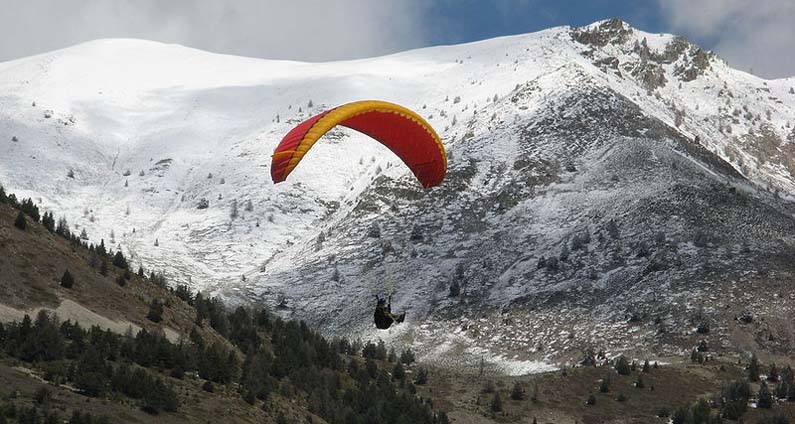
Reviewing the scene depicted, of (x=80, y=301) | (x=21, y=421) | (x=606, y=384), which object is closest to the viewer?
(x=21, y=421)

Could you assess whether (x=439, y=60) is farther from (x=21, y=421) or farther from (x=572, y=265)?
(x=21, y=421)

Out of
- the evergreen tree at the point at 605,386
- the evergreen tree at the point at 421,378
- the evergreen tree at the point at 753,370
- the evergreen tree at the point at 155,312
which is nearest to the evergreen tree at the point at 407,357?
the evergreen tree at the point at 421,378

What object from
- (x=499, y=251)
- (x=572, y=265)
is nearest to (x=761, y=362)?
(x=572, y=265)

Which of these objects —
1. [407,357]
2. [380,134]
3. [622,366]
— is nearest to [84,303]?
[380,134]

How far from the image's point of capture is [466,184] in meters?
91.2

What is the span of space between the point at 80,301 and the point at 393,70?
89721mm

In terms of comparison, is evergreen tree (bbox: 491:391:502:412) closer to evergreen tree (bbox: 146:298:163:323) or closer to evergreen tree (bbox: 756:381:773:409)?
evergreen tree (bbox: 756:381:773:409)

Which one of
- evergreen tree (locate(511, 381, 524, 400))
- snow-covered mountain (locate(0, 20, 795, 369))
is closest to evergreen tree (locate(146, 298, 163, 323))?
evergreen tree (locate(511, 381, 524, 400))

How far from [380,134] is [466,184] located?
169 feet

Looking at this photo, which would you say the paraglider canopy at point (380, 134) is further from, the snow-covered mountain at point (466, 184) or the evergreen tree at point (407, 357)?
the snow-covered mountain at point (466, 184)

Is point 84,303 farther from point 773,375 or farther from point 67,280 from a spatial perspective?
point 773,375

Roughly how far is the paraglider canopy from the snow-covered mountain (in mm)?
29408

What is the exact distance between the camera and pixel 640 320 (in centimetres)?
7012

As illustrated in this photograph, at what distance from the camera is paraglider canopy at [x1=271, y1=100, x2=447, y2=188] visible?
35281mm
